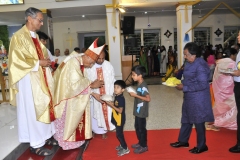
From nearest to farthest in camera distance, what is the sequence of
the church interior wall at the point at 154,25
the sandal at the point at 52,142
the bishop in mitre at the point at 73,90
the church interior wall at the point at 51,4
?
the bishop in mitre at the point at 73,90 → the sandal at the point at 52,142 → the church interior wall at the point at 51,4 → the church interior wall at the point at 154,25

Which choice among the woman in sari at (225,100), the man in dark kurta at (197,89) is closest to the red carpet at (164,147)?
the woman in sari at (225,100)

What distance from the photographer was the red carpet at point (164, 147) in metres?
3.04

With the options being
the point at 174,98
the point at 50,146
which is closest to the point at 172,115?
the point at 174,98

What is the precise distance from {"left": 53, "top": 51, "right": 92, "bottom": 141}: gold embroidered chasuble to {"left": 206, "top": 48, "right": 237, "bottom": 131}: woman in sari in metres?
2.14

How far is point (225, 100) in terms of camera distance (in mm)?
3904

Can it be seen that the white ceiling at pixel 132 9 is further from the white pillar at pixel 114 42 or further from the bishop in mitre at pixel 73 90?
the bishop in mitre at pixel 73 90

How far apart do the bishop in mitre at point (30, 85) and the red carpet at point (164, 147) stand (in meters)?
0.72

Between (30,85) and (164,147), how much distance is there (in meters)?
1.90

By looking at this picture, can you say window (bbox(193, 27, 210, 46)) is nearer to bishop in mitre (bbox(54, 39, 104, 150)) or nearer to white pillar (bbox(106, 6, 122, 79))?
white pillar (bbox(106, 6, 122, 79))

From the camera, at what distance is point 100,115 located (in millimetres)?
3715

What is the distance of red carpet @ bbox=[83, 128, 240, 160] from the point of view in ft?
9.97

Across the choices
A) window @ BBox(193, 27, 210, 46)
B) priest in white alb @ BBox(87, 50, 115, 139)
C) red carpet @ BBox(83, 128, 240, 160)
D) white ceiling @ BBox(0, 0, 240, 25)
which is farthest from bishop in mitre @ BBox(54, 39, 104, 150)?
window @ BBox(193, 27, 210, 46)

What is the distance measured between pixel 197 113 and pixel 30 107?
1.97m

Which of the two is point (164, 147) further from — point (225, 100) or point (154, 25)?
point (154, 25)
